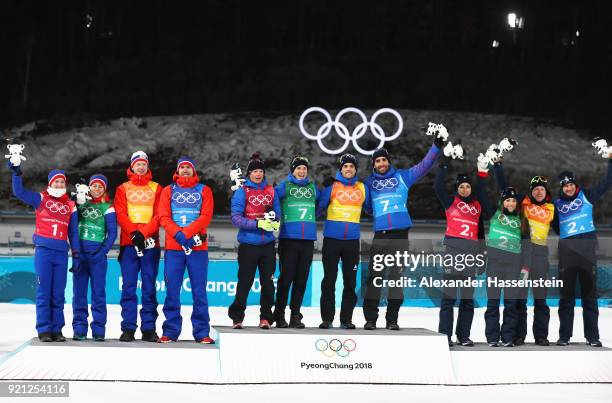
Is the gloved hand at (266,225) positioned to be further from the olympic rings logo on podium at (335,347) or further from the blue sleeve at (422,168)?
the blue sleeve at (422,168)

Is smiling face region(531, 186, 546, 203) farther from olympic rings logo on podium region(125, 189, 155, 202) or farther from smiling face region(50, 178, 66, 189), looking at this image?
smiling face region(50, 178, 66, 189)

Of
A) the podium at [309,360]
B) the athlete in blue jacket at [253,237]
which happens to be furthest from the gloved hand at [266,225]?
the podium at [309,360]

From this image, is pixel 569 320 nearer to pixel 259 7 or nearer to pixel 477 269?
pixel 477 269

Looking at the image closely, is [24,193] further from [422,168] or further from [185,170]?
[422,168]

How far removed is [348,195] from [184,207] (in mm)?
1773

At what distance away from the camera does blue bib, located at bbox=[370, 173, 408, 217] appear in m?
9.17

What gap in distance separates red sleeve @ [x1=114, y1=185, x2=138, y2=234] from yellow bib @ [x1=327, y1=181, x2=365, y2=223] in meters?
2.11

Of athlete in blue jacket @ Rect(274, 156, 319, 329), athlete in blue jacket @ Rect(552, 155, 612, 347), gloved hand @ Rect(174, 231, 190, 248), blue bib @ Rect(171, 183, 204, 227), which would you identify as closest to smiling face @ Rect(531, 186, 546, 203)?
athlete in blue jacket @ Rect(552, 155, 612, 347)

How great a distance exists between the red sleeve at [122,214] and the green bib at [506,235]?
12.5ft

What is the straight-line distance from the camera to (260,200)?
29.1ft

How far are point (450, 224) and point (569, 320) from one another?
1.68 metres

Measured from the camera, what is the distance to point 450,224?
30.1ft

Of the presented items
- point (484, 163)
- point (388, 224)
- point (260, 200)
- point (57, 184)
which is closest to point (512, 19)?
point (484, 163)

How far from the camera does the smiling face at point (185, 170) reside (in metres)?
8.77
